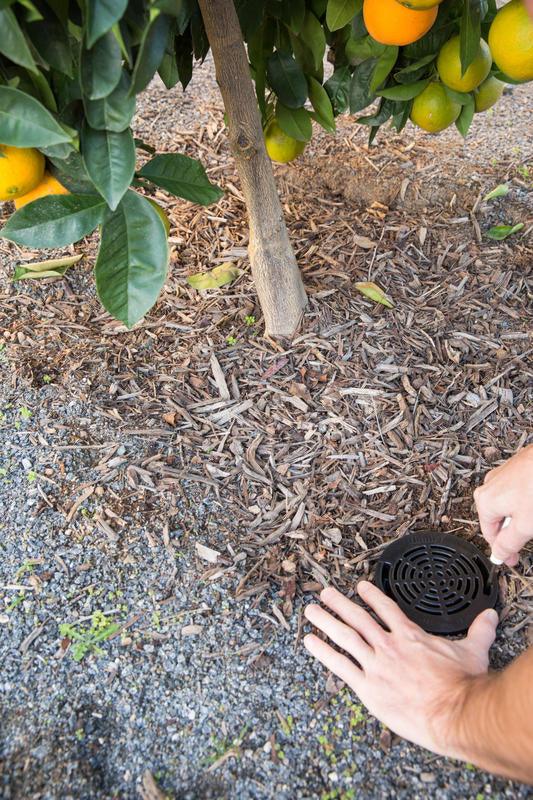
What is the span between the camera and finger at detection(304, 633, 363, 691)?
1.37 m

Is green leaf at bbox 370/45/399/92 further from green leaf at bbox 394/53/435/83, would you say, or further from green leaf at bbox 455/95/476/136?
green leaf at bbox 455/95/476/136

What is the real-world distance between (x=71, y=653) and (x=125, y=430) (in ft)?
1.88

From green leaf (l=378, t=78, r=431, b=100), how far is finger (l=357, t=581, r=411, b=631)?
1.07m

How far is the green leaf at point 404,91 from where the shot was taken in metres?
1.54

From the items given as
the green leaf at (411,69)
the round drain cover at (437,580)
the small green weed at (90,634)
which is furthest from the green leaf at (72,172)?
the round drain cover at (437,580)

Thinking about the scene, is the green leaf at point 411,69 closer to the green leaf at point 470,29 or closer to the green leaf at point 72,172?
the green leaf at point 470,29

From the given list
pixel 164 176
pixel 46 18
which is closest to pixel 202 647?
pixel 164 176

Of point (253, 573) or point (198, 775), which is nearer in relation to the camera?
point (198, 775)

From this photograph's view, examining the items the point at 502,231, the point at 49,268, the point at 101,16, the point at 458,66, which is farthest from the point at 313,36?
the point at 49,268

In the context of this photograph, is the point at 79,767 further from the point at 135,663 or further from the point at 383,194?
the point at 383,194

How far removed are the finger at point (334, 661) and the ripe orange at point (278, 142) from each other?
1.19m

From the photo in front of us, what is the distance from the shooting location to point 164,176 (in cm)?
133

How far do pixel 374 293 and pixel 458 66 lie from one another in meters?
0.74

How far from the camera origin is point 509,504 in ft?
4.37
